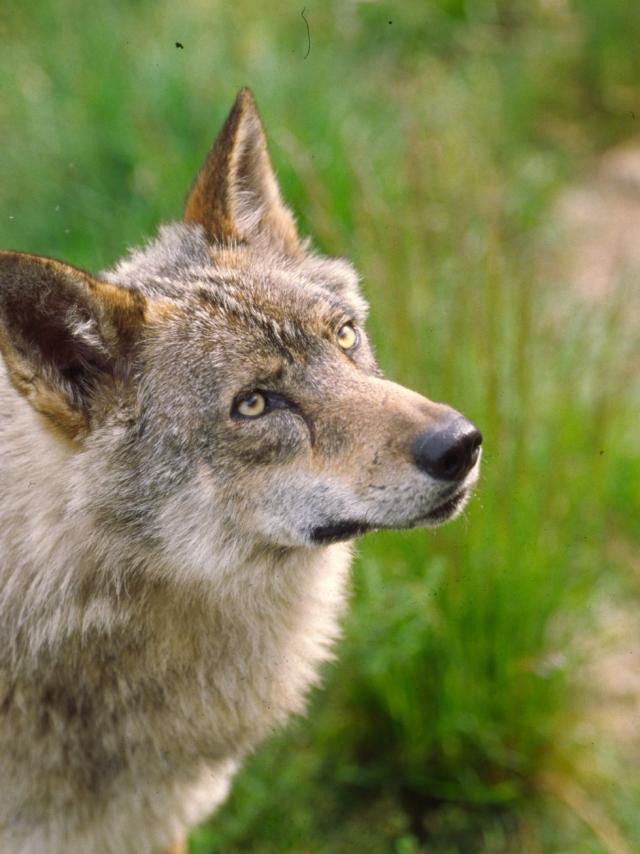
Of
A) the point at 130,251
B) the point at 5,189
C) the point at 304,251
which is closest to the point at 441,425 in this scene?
the point at 304,251

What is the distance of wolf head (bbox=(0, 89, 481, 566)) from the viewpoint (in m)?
2.48

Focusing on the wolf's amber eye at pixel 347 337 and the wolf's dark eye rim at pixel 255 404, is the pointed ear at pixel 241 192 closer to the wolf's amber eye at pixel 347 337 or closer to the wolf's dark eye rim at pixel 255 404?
the wolf's amber eye at pixel 347 337

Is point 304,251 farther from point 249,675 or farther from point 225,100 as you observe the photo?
point 225,100

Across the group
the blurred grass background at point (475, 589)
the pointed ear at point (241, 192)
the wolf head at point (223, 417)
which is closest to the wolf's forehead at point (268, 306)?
the wolf head at point (223, 417)

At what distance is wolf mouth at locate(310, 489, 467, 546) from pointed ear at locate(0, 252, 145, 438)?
2.24ft

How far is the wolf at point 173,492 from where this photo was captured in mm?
2525

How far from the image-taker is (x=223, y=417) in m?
2.64

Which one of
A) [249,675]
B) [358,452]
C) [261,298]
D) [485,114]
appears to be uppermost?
[485,114]

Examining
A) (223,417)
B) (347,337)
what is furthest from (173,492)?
(347,337)

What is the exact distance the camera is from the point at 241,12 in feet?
23.3

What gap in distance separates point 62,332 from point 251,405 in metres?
0.52

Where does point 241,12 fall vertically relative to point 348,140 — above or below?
Result: above

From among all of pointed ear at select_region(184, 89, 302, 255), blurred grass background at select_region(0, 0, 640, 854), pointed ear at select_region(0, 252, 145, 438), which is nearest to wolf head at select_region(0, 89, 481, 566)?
pointed ear at select_region(0, 252, 145, 438)

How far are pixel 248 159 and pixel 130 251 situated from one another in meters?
0.52
